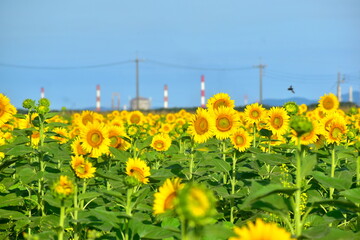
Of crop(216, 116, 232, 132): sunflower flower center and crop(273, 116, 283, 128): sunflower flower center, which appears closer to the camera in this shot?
crop(216, 116, 232, 132): sunflower flower center

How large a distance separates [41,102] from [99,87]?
56502 millimetres

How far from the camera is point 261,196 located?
2.00 metres

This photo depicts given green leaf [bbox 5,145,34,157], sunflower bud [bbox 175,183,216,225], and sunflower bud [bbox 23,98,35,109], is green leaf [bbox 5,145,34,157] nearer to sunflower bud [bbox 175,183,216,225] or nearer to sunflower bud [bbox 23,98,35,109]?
sunflower bud [bbox 23,98,35,109]

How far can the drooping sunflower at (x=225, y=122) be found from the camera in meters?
4.71

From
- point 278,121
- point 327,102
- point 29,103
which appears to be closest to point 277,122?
point 278,121

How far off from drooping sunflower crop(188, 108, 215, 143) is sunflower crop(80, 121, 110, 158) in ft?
2.75

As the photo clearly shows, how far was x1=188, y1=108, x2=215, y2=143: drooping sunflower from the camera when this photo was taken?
15.5 feet

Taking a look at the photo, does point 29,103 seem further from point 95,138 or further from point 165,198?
point 165,198

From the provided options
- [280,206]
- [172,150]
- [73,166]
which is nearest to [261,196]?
[280,206]

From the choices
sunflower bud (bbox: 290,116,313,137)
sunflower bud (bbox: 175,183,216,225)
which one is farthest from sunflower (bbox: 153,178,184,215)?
sunflower bud (bbox: 175,183,216,225)

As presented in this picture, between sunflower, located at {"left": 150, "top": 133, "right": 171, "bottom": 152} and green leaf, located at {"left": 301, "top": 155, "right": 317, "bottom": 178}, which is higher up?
green leaf, located at {"left": 301, "top": 155, "right": 317, "bottom": 178}

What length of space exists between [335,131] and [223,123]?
105 centimetres

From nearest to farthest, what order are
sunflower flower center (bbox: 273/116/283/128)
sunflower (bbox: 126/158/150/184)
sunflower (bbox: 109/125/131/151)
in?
sunflower (bbox: 126/158/150/184)
sunflower (bbox: 109/125/131/151)
sunflower flower center (bbox: 273/116/283/128)

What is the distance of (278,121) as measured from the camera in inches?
198
